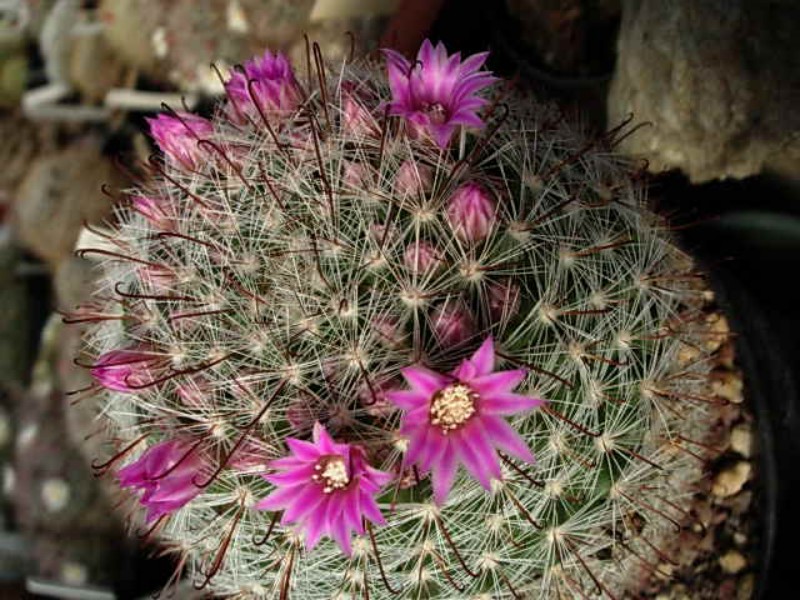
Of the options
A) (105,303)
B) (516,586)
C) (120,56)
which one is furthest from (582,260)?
(120,56)

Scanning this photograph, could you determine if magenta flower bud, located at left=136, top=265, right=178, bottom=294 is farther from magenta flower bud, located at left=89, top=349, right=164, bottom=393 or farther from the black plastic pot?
the black plastic pot

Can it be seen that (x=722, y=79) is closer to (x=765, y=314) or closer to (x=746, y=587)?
(x=765, y=314)

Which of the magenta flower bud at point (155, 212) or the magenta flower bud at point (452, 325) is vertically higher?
the magenta flower bud at point (155, 212)

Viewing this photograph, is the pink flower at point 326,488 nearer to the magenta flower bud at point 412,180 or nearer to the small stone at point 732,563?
the magenta flower bud at point 412,180

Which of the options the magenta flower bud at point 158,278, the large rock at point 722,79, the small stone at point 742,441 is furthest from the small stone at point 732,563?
the magenta flower bud at point 158,278

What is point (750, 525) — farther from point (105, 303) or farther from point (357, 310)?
point (105, 303)

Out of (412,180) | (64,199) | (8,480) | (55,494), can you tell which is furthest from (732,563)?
(8,480)
